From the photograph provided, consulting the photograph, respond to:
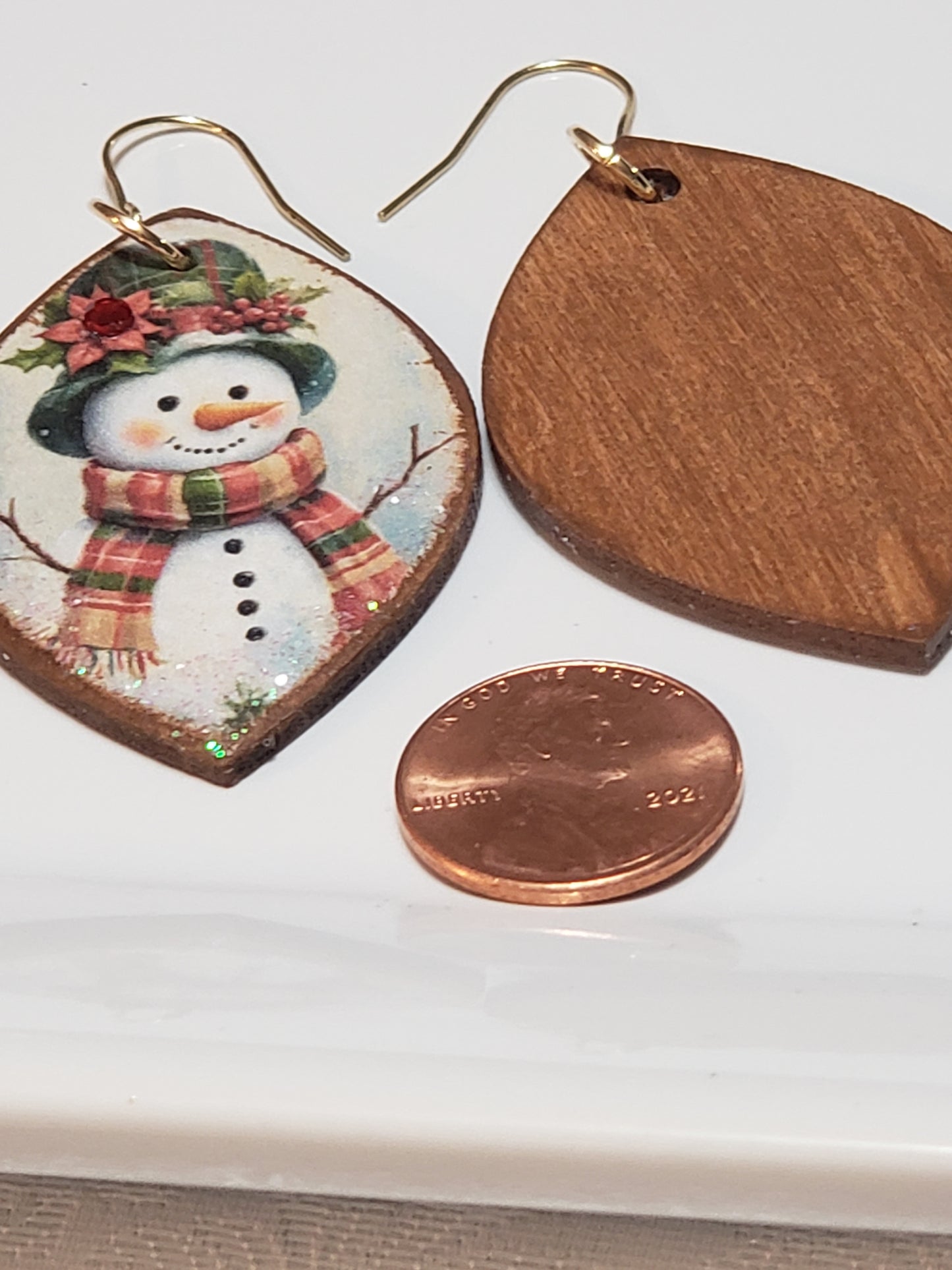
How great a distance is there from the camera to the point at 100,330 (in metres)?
0.65

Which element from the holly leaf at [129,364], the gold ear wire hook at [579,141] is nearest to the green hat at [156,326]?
the holly leaf at [129,364]

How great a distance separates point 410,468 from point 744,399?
5.1 inches

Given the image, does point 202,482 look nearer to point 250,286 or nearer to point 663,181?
point 250,286

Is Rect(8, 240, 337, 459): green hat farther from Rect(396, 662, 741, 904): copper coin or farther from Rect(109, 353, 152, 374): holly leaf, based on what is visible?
Rect(396, 662, 741, 904): copper coin

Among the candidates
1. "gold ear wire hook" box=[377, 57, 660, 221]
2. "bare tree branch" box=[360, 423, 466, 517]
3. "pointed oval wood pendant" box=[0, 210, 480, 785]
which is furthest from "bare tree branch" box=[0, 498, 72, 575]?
"gold ear wire hook" box=[377, 57, 660, 221]

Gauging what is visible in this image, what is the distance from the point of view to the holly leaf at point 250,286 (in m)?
0.67

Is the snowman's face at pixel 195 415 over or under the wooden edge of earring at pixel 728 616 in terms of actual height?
under

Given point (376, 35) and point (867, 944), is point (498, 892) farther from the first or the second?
point (376, 35)

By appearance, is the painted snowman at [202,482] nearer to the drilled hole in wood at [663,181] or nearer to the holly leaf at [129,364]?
the holly leaf at [129,364]

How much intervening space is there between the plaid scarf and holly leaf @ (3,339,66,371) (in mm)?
63

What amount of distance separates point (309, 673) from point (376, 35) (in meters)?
0.40

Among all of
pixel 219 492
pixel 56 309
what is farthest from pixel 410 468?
pixel 56 309

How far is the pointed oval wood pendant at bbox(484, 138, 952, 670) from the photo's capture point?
573 millimetres

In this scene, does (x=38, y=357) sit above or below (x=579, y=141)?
below
